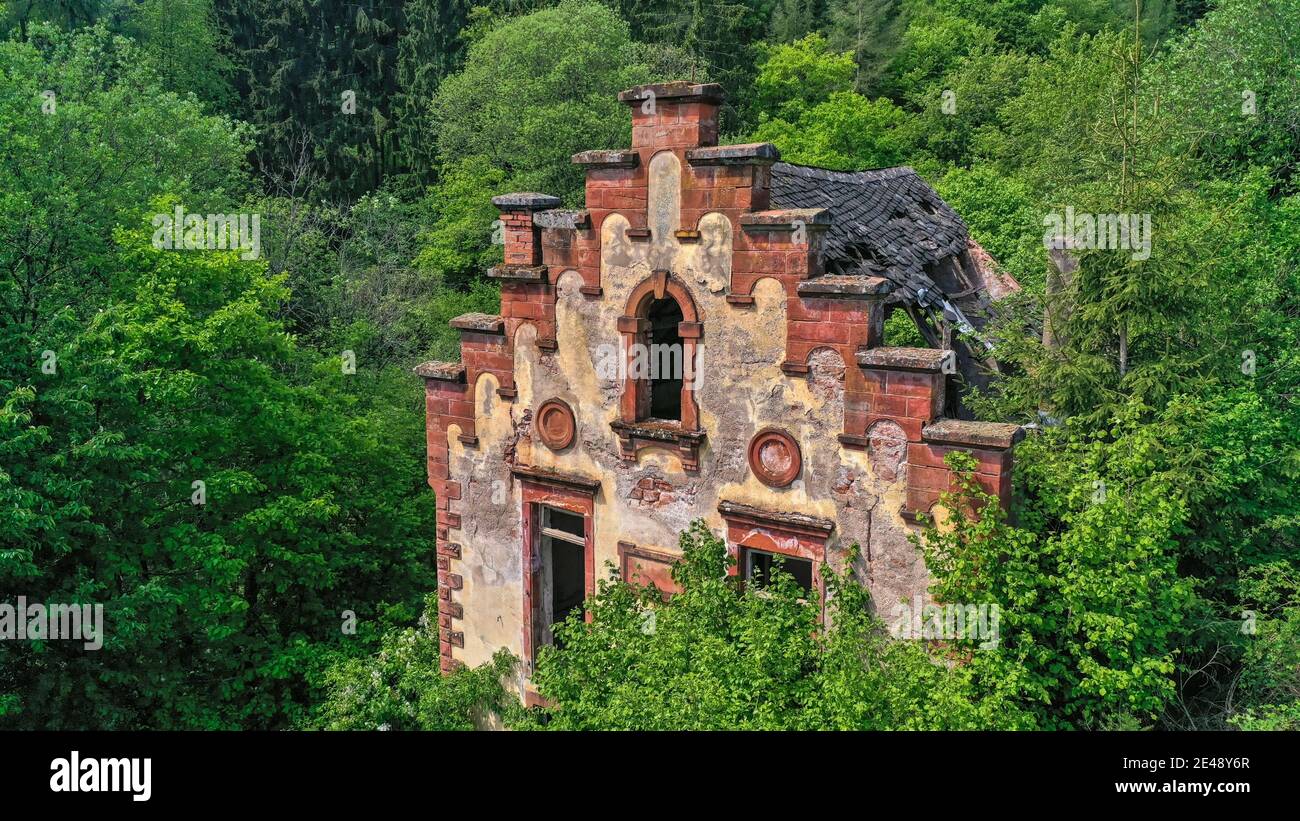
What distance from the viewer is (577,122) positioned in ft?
105

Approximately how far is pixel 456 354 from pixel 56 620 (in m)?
15.9

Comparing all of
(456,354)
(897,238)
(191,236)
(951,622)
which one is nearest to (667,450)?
(951,622)

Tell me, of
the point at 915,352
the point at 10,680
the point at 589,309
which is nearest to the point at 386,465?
the point at 10,680

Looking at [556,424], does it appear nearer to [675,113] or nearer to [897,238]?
[675,113]

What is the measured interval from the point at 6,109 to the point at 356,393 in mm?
9112

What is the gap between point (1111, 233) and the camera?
10.8m

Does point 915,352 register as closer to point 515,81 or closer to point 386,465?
point 386,465

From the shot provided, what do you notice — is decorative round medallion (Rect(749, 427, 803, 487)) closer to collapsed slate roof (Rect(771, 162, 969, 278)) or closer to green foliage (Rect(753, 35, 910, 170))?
collapsed slate roof (Rect(771, 162, 969, 278))

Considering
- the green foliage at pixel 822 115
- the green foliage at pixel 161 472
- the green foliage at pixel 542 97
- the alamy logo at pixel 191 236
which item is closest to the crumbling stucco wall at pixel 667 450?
the green foliage at pixel 161 472

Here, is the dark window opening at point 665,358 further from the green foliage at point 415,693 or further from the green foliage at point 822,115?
the green foliage at point 822,115

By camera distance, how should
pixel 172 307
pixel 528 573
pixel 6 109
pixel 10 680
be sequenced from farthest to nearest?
1. pixel 6 109
2. pixel 172 307
3. pixel 10 680
4. pixel 528 573

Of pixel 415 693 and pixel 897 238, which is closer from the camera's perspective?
pixel 897 238

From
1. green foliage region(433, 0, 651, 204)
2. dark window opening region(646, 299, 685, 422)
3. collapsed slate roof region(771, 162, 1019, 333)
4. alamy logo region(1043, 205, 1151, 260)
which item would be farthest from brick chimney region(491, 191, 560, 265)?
green foliage region(433, 0, 651, 204)

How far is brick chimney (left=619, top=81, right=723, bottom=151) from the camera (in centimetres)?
1021
